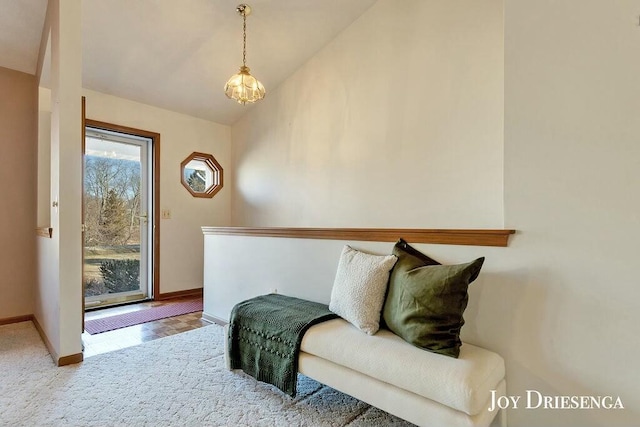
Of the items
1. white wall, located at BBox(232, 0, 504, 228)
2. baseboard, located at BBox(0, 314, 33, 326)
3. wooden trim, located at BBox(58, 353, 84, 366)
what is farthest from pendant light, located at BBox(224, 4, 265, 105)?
baseboard, located at BBox(0, 314, 33, 326)

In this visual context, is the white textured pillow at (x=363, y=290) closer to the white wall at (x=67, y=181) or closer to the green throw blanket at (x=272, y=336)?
the green throw blanket at (x=272, y=336)

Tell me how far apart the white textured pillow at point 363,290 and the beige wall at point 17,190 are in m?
3.39

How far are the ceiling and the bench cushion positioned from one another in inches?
119

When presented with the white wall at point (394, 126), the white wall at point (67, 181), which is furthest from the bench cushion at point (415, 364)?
the white wall at point (67, 181)

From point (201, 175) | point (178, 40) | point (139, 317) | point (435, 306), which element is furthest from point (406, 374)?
point (201, 175)

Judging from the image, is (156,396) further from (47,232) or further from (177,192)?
(177,192)

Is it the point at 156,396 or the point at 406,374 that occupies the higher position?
the point at 406,374

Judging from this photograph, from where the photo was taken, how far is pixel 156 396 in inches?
73.8

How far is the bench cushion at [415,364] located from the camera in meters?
1.24

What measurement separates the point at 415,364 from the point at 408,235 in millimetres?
695

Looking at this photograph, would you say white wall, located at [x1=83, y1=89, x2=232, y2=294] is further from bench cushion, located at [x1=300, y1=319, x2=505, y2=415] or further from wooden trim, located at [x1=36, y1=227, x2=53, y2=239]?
bench cushion, located at [x1=300, y1=319, x2=505, y2=415]

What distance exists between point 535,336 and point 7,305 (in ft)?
14.6

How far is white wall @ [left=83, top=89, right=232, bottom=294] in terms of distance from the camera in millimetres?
3977

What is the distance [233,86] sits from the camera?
2.87 m
